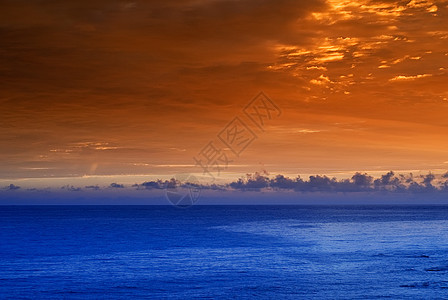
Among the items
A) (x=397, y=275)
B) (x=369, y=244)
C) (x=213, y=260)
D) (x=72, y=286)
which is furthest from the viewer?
(x=369, y=244)

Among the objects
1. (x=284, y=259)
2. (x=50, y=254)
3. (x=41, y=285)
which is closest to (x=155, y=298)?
(x=41, y=285)

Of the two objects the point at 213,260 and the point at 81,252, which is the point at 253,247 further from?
the point at 81,252

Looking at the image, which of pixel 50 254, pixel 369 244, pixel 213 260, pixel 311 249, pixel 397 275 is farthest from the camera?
pixel 369 244

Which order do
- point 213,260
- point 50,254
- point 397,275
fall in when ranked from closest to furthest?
1. point 397,275
2. point 213,260
3. point 50,254

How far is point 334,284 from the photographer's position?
4384 cm

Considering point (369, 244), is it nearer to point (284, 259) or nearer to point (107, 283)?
point (284, 259)

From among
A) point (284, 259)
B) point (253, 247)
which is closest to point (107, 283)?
point (284, 259)

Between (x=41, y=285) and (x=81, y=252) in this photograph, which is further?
(x=81, y=252)

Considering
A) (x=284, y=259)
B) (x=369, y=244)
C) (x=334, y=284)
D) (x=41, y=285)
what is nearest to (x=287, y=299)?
(x=334, y=284)

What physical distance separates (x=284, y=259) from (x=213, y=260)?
858cm

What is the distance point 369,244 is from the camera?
268ft

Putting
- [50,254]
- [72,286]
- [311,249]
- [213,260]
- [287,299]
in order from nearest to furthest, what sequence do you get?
[287,299]
[72,286]
[213,260]
[50,254]
[311,249]

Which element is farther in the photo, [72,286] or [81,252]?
[81,252]

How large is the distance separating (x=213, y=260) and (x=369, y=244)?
31.6 meters
